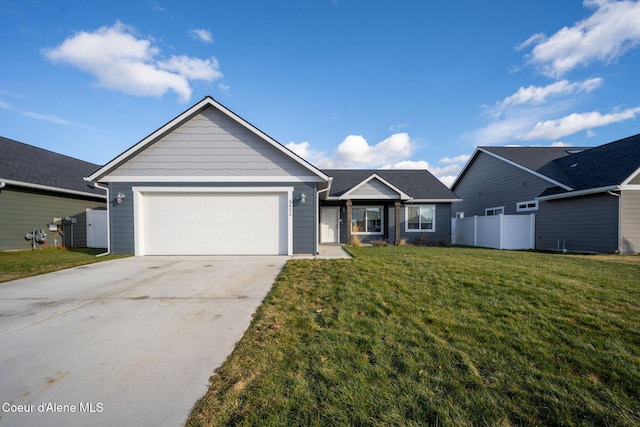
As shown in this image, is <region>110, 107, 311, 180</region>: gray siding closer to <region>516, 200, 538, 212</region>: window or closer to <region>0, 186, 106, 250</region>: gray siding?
<region>0, 186, 106, 250</region>: gray siding

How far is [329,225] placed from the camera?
15.1m

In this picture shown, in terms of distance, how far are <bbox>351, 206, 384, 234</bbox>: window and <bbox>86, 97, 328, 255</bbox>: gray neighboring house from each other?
5.88 m

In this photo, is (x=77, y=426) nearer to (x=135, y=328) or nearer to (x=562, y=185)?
(x=135, y=328)

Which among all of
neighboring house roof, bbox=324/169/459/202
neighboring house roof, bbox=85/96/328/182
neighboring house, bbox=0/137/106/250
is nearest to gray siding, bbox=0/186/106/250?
neighboring house, bbox=0/137/106/250

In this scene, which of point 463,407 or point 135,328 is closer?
point 463,407

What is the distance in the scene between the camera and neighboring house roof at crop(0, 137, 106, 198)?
A: 1154 centimetres

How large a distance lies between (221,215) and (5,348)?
6754 mm

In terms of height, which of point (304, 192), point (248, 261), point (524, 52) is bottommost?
point (248, 261)

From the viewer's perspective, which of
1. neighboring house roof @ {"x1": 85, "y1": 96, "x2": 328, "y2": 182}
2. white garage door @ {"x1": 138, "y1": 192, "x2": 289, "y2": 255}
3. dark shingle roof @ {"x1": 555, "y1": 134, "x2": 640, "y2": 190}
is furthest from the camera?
dark shingle roof @ {"x1": 555, "y1": 134, "x2": 640, "y2": 190}

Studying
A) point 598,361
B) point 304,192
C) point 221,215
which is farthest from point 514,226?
point 221,215

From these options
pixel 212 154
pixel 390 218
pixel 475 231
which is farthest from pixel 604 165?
pixel 212 154

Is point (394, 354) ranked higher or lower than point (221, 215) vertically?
lower

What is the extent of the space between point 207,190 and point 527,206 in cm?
1641

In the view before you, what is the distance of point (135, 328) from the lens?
11.3ft
